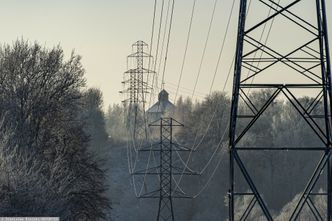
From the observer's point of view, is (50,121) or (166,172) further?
(166,172)

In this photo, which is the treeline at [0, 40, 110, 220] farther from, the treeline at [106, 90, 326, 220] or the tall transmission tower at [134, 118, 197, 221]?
the treeline at [106, 90, 326, 220]

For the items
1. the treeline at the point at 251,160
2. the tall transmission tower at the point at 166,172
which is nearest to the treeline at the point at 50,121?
the tall transmission tower at the point at 166,172

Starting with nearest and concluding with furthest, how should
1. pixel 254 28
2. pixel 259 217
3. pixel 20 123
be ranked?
pixel 254 28
pixel 20 123
pixel 259 217

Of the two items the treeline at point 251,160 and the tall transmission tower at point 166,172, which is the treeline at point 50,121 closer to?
the tall transmission tower at point 166,172

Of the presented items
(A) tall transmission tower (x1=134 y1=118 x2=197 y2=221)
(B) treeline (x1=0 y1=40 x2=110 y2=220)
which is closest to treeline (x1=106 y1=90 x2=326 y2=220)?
(A) tall transmission tower (x1=134 y1=118 x2=197 y2=221)

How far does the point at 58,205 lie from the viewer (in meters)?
20.7

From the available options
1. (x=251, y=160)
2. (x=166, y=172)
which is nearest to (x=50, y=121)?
(x=166, y=172)

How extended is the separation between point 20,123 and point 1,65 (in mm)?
2897

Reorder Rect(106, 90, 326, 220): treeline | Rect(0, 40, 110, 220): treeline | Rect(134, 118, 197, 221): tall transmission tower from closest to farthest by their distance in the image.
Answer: Rect(0, 40, 110, 220): treeline, Rect(134, 118, 197, 221): tall transmission tower, Rect(106, 90, 326, 220): treeline

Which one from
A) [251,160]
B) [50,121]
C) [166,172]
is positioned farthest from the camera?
[251,160]

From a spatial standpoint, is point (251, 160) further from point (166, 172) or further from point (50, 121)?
point (50, 121)

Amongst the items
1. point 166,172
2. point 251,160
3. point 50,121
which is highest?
point 50,121

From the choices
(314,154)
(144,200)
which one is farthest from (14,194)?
(314,154)

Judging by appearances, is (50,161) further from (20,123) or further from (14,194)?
(14,194)
